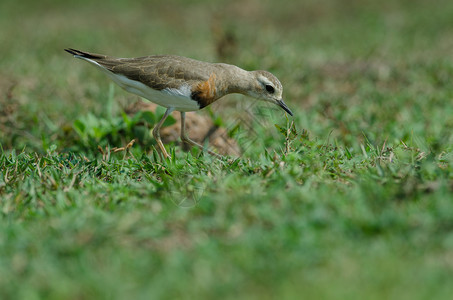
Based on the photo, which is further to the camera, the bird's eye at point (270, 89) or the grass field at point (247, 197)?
the bird's eye at point (270, 89)

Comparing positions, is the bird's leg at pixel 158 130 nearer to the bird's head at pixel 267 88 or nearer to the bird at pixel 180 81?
the bird at pixel 180 81

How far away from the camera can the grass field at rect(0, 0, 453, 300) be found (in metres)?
2.75

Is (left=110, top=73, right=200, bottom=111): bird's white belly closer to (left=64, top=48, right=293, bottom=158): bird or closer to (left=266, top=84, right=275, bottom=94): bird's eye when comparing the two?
(left=64, top=48, right=293, bottom=158): bird

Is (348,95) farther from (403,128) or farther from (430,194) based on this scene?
(430,194)

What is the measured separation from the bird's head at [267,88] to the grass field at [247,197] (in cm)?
21

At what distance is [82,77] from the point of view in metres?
8.70

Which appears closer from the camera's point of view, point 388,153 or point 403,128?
point 388,153

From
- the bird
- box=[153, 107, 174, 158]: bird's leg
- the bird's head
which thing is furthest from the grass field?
the bird

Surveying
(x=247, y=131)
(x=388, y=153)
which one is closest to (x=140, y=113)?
(x=247, y=131)

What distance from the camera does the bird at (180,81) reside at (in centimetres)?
491

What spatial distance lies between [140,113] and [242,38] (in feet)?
19.5

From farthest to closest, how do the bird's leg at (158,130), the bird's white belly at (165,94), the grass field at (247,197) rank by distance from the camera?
the bird's leg at (158,130)
the bird's white belly at (165,94)
the grass field at (247,197)

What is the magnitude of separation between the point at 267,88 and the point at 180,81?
0.90 metres

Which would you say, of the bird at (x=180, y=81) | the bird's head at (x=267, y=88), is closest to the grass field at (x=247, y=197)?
the bird's head at (x=267, y=88)
